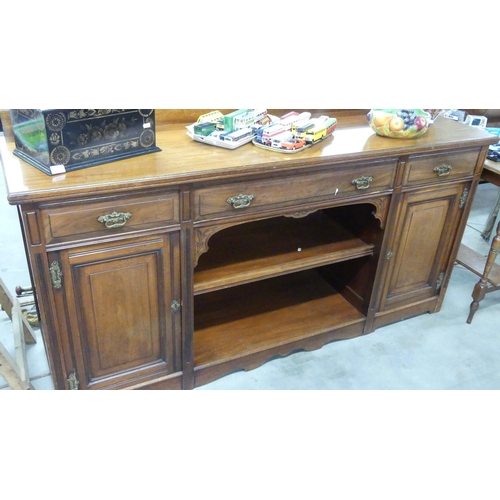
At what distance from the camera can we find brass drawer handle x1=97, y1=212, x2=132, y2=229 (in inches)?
58.0

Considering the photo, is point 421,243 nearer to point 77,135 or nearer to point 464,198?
point 464,198

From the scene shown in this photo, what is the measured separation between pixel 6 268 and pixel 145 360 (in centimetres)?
125

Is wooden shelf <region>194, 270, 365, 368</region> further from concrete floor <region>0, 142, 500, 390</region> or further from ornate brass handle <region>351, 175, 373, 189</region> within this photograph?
ornate brass handle <region>351, 175, 373, 189</region>

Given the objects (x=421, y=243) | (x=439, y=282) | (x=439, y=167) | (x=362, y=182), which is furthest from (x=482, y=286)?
(x=362, y=182)

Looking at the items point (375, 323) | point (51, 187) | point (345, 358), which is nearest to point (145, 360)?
point (51, 187)

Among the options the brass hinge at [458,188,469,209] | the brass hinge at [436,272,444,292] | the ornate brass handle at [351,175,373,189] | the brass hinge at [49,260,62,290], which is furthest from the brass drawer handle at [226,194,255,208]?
the brass hinge at [436,272,444,292]

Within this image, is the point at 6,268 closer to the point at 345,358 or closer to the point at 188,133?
the point at 188,133

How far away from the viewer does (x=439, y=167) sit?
2.06 m

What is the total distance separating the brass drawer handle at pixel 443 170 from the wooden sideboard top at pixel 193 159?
94 mm

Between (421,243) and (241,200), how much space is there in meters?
1.00

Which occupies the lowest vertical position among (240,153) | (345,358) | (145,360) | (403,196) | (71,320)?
(345,358)

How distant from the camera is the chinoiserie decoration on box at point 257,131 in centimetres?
175

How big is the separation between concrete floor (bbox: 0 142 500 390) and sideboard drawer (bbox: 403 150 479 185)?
0.77 m

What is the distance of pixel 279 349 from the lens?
7.08ft
